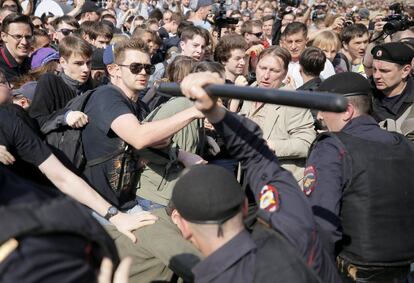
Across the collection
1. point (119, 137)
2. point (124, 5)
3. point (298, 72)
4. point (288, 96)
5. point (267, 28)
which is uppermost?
point (288, 96)

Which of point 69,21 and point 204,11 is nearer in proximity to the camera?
point 69,21

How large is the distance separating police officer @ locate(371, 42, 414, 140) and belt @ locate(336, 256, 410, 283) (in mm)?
1863

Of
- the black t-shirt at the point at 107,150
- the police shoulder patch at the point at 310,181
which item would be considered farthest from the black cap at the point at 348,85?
Result: the black t-shirt at the point at 107,150

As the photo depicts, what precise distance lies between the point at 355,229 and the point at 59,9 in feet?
28.1

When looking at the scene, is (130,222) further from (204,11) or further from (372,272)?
(204,11)

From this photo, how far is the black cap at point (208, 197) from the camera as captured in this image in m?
1.92

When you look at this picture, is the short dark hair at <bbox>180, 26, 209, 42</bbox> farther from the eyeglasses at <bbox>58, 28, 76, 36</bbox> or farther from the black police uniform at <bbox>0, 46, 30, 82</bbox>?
the eyeglasses at <bbox>58, 28, 76, 36</bbox>

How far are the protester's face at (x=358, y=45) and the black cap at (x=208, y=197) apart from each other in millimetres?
6026

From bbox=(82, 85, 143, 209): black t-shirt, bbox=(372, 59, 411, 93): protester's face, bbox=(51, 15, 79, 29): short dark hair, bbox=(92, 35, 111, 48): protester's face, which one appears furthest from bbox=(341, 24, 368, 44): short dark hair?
bbox=(82, 85, 143, 209): black t-shirt

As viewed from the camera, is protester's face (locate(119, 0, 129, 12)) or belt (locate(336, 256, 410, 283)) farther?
protester's face (locate(119, 0, 129, 12))

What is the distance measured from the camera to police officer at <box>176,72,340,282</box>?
2.04 m

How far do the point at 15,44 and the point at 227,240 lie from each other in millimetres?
4808

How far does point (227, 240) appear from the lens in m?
1.96

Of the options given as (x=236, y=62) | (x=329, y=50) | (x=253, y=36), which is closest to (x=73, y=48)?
(x=236, y=62)
